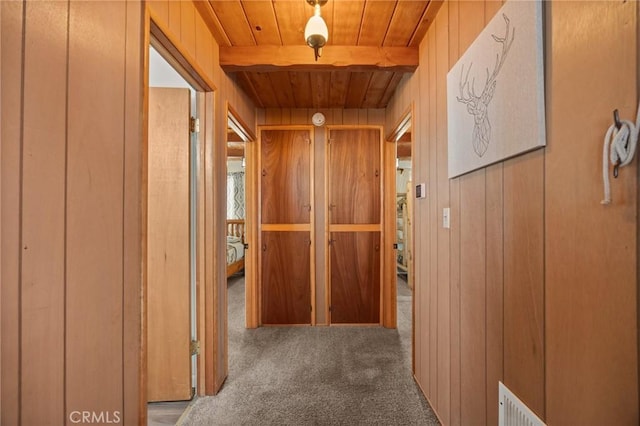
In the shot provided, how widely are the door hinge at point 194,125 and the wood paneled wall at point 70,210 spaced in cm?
71

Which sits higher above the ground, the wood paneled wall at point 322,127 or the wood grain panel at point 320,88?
the wood grain panel at point 320,88

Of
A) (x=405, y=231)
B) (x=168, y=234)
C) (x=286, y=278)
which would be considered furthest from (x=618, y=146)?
(x=405, y=231)

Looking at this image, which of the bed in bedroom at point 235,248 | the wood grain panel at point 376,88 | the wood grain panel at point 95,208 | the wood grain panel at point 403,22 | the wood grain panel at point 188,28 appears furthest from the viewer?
the bed in bedroom at point 235,248

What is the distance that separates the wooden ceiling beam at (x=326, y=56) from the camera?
5.90 ft

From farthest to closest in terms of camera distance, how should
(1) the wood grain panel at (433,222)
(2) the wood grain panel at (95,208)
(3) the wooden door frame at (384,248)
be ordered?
(3) the wooden door frame at (384,248)
(1) the wood grain panel at (433,222)
(2) the wood grain panel at (95,208)

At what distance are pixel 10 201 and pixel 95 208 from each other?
8.0 inches

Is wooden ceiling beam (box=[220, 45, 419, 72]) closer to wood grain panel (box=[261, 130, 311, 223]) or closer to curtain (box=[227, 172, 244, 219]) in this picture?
wood grain panel (box=[261, 130, 311, 223])

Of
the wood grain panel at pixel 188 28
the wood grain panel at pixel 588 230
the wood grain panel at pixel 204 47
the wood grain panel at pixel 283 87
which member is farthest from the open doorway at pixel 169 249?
the wood grain panel at pixel 588 230

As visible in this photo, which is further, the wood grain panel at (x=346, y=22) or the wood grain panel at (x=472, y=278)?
the wood grain panel at (x=346, y=22)

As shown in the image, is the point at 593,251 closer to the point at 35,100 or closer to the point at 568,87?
the point at 568,87

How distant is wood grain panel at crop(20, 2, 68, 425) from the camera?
0.62 metres

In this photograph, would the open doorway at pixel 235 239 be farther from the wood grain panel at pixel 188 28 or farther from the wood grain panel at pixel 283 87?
the wood grain panel at pixel 188 28

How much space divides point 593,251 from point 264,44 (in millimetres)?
2037

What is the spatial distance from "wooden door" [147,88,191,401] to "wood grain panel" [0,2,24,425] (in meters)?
1.04
